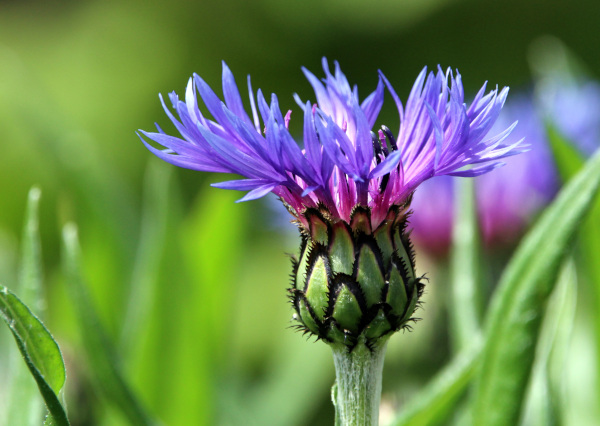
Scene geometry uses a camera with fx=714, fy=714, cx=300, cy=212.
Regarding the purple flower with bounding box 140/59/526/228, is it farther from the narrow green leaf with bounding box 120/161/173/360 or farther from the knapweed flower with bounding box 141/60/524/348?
the narrow green leaf with bounding box 120/161/173/360

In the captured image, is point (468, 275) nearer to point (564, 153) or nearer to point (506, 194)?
point (564, 153)

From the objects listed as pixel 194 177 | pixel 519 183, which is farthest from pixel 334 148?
pixel 194 177

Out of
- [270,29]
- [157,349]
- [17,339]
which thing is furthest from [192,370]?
[270,29]

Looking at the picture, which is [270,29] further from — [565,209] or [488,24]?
[565,209]

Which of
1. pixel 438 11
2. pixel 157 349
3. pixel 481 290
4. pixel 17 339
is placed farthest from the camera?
pixel 438 11

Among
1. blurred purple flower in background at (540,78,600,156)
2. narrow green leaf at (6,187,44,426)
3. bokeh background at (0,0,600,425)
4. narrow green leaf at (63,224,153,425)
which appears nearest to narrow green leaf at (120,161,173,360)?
bokeh background at (0,0,600,425)

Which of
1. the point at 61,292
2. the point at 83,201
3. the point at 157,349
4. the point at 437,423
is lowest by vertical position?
the point at 437,423
